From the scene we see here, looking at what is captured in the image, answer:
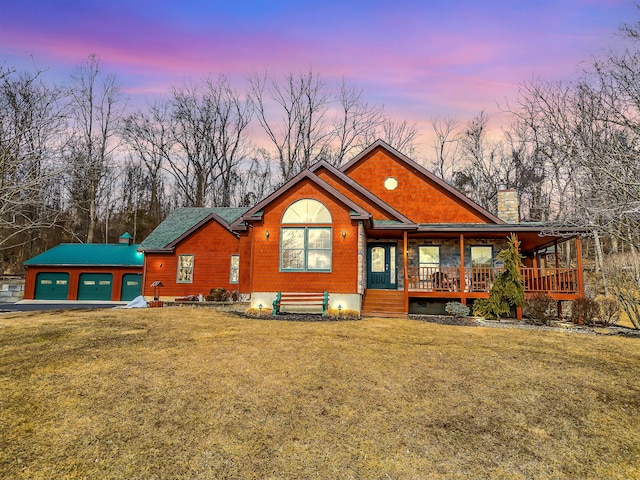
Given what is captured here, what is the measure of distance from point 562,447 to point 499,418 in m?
0.78

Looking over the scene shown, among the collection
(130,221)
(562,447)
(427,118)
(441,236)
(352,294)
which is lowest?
(562,447)

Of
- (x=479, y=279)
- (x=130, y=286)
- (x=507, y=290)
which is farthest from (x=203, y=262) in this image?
(x=507, y=290)

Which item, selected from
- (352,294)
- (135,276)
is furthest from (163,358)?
(135,276)

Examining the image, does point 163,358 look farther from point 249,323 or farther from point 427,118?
point 427,118

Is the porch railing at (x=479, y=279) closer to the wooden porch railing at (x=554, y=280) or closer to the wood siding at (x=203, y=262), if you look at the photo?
the wooden porch railing at (x=554, y=280)

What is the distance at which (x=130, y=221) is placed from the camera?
39719 millimetres

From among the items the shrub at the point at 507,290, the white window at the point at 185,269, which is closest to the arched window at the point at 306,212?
the shrub at the point at 507,290

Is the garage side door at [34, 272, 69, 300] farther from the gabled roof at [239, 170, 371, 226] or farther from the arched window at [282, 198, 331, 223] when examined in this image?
the arched window at [282, 198, 331, 223]

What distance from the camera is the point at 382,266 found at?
658 inches

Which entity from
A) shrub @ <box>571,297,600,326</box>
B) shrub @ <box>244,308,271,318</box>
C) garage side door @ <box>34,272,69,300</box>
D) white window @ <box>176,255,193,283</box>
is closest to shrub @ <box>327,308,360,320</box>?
shrub @ <box>244,308,271,318</box>

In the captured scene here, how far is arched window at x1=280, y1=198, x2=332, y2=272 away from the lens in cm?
1362

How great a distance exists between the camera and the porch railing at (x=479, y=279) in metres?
14.2

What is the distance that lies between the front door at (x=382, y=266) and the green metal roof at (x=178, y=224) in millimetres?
8592

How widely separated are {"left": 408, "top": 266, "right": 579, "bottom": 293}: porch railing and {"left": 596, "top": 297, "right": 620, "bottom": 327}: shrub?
3.93 ft
